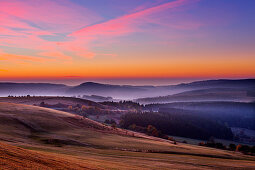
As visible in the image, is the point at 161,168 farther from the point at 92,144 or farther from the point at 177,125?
the point at 177,125

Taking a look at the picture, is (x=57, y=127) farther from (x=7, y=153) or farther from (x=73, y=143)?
(x=7, y=153)

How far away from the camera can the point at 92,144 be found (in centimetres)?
4588

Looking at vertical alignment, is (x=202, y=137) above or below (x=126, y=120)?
below

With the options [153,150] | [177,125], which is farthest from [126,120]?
[153,150]

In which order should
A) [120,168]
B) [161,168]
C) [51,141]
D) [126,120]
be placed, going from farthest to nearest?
[126,120], [51,141], [161,168], [120,168]

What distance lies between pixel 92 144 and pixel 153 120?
497 ft

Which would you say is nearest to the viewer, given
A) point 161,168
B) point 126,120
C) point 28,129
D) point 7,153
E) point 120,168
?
point 7,153

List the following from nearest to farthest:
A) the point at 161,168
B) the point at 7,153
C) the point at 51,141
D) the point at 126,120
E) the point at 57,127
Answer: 1. the point at 7,153
2. the point at 161,168
3. the point at 51,141
4. the point at 57,127
5. the point at 126,120

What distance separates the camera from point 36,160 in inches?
673

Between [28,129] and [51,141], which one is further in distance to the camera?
[28,129]

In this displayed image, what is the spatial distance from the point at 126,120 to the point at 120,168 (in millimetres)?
163271

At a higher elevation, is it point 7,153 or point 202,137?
point 7,153

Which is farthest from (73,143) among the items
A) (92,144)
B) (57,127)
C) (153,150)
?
(57,127)

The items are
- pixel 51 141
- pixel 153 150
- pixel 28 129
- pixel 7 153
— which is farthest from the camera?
pixel 28 129
